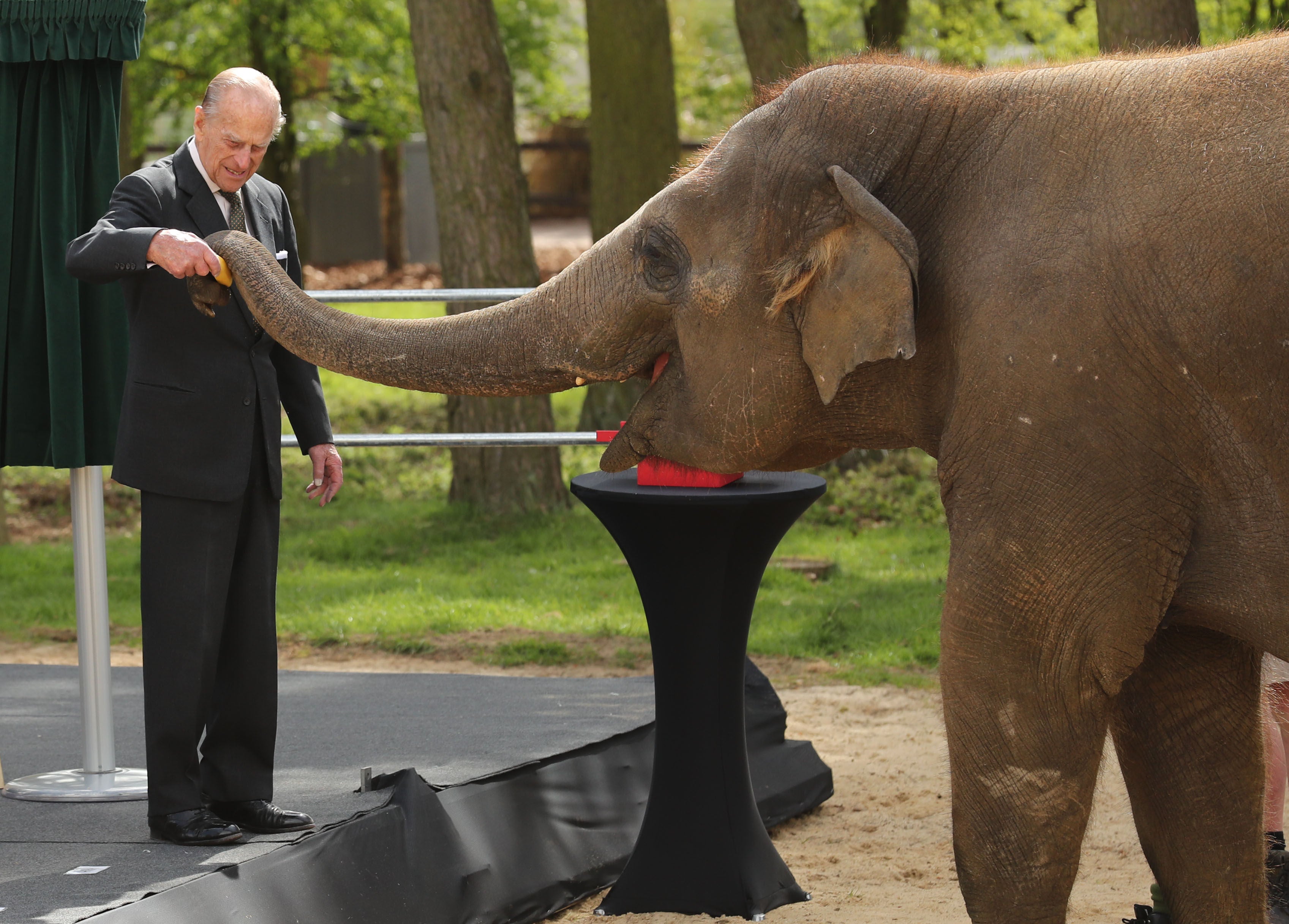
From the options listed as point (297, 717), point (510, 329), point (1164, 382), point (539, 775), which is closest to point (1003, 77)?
point (1164, 382)

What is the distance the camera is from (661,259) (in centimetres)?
305

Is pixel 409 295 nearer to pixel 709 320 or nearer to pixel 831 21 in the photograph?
pixel 709 320

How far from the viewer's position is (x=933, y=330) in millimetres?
2865

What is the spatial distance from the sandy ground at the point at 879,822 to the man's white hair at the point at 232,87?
241cm

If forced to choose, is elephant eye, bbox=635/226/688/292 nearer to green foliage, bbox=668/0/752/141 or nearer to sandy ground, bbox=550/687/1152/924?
sandy ground, bbox=550/687/1152/924

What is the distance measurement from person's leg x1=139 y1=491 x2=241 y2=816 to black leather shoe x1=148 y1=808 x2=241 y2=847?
2 cm

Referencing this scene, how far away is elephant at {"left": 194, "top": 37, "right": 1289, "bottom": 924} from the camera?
104 inches

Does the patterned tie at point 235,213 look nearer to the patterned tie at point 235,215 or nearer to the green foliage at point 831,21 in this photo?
the patterned tie at point 235,215

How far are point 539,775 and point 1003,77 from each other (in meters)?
2.56

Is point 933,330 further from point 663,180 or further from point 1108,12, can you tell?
point 663,180

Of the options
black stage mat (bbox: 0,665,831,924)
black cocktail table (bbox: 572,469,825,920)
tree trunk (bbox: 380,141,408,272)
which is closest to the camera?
black stage mat (bbox: 0,665,831,924)

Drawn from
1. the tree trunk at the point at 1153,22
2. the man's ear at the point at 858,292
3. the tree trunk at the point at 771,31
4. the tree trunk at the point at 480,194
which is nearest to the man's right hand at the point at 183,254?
the man's ear at the point at 858,292

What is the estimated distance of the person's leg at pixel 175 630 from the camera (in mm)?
4094

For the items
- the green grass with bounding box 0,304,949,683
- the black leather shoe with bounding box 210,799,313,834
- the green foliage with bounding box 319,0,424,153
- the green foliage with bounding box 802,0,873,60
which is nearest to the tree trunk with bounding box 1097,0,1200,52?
the green grass with bounding box 0,304,949,683
